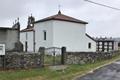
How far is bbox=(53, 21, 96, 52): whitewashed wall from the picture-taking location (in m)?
45.9

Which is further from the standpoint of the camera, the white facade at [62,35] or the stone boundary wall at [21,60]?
the white facade at [62,35]

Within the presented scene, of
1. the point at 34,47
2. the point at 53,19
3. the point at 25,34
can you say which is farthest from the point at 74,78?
the point at 25,34

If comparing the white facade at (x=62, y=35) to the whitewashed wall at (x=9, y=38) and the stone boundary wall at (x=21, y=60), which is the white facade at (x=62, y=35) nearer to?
the whitewashed wall at (x=9, y=38)

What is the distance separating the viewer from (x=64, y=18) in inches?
1865

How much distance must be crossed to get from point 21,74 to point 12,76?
43.6 inches

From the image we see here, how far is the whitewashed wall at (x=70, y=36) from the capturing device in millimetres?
45934

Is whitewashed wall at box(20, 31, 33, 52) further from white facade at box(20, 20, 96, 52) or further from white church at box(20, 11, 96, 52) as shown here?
white facade at box(20, 20, 96, 52)

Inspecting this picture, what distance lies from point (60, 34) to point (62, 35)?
40 cm

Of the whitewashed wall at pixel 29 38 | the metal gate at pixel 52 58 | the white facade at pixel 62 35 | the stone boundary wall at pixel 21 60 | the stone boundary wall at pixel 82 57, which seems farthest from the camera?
the whitewashed wall at pixel 29 38

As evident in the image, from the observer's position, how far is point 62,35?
4656 cm

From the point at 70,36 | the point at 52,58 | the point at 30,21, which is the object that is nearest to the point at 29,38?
the point at 70,36

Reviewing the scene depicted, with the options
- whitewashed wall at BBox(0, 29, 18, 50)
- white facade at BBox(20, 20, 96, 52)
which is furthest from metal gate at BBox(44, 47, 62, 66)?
white facade at BBox(20, 20, 96, 52)

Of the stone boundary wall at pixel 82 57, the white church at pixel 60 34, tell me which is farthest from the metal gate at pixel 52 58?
the white church at pixel 60 34

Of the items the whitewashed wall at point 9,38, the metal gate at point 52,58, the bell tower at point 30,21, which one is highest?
the bell tower at point 30,21
